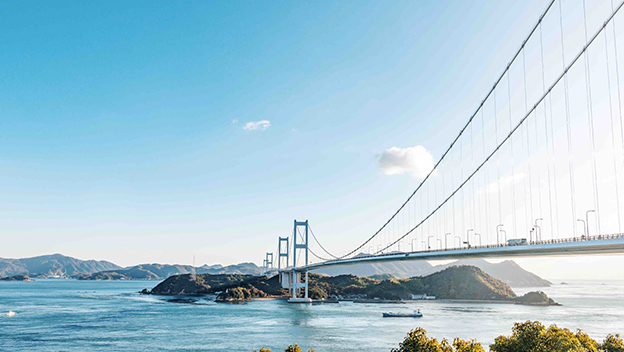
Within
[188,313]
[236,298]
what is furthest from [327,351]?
[236,298]

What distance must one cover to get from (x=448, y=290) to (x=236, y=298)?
4770cm

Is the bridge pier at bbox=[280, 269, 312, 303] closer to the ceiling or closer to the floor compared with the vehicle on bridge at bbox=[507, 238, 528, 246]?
closer to the floor

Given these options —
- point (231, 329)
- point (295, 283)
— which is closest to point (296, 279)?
point (295, 283)

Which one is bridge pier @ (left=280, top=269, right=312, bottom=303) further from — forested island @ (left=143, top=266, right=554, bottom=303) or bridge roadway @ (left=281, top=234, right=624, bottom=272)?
bridge roadway @ (left=281, top=234, right=624, bottom=272)

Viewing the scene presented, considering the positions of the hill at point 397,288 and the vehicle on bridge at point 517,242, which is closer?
the vehicle on bridge at point 517,242

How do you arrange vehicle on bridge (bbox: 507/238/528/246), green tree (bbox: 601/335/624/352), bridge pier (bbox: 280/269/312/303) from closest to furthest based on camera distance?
1. green tree (bbox: 601/335/624/352)
2. vehicle on bridge (bbox: 507/238/528/246)
3. bridge pier (bbox: 280/269/312/303)

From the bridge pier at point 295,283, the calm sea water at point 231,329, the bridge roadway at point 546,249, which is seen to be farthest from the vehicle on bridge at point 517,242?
the bridge pier at point 295,283

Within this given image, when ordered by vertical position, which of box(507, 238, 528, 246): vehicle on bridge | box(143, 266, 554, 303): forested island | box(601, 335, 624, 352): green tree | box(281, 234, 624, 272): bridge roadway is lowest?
box(143, 266, 554, 303): forested island

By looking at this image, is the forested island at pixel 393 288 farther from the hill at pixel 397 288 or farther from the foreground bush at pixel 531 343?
the foreground bush at pixel 531 343

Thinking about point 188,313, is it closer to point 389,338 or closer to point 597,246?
point 389,338

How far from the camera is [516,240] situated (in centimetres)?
2884

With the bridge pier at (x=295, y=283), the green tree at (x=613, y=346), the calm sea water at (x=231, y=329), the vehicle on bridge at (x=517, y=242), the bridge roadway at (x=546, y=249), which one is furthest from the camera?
the bridge pier at (x=295, y=283)

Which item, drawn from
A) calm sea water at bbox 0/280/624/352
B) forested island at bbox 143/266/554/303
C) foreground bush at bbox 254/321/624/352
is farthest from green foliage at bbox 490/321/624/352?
forested island at bbox 143/266/554/303

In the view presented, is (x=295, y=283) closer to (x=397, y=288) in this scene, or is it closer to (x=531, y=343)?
(x=397, y=288)
